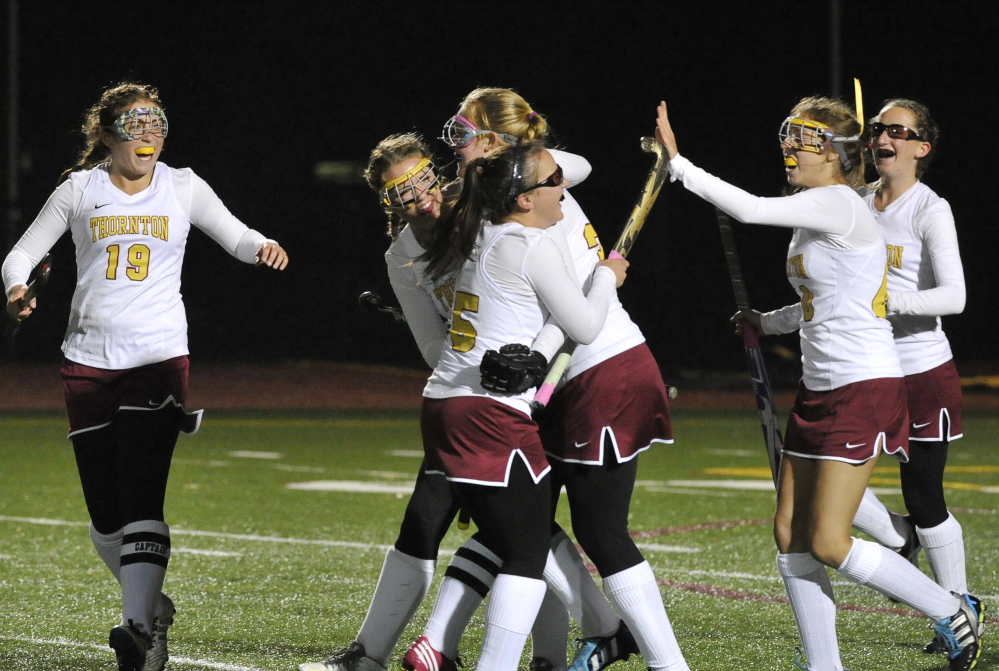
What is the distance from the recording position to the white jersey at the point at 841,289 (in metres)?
4.39

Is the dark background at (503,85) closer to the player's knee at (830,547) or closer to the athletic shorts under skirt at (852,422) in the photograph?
the athletic shorts under skirt at (852,422)

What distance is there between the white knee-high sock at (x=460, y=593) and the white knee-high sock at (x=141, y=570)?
112cm

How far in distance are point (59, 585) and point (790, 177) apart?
13.1ft

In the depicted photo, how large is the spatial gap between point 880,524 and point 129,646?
2915 millimetres

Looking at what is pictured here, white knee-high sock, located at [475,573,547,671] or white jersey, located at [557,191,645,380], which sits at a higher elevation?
white jersey, located at [557,191,645,380]

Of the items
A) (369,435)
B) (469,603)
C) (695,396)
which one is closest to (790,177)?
(469,603)

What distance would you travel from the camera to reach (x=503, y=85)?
90.3ft

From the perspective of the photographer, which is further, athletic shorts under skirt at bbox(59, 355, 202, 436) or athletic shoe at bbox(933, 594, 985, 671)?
athletic shorts under skirt at bbox(59, 355, 202, 436)

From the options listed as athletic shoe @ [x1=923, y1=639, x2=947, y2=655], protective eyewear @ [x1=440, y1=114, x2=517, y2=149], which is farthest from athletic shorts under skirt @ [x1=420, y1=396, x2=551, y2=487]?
athletic shoe @ [x1=923, y1=639, x2=947, y2=655]

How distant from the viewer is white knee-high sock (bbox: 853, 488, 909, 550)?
18.2 feet

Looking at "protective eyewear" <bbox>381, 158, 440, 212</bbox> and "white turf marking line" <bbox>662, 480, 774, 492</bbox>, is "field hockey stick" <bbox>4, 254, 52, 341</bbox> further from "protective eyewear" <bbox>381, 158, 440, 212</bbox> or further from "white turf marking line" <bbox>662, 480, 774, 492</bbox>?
"white turf marking line" <bbox>662, 480, 774, 492</bbox>

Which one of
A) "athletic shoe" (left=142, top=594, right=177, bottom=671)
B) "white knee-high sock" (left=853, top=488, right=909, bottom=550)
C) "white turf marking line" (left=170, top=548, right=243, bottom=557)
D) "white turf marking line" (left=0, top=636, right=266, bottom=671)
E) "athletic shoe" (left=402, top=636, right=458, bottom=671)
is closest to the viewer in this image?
"athletic shoe" (left=402, top=636, right=458, bottom=671)

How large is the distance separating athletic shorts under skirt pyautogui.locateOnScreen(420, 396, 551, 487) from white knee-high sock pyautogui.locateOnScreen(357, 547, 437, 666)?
0.72 meters

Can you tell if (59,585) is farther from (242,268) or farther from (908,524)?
(242,268)
